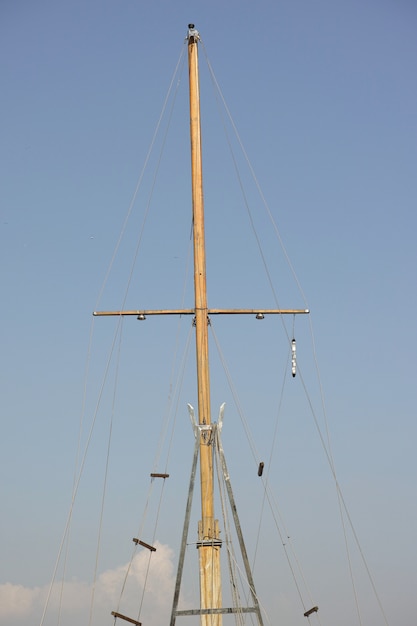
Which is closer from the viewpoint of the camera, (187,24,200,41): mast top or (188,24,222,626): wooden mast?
(188,24,222,626): wooden mast

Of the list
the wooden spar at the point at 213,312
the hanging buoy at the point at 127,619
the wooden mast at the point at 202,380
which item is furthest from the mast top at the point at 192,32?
the hanging buoy at the point at 127,619

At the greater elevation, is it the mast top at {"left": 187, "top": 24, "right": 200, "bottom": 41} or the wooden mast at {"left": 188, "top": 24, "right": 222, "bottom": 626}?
the mast top at {"left": 187, "top": 24, "right": 200, "bottom": 41}

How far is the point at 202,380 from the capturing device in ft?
91.7

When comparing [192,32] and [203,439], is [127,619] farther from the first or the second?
[192,32]

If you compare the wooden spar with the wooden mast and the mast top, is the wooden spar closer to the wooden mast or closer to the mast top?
the wooden mast

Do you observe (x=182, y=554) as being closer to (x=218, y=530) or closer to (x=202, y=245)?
(x=218, y=530)

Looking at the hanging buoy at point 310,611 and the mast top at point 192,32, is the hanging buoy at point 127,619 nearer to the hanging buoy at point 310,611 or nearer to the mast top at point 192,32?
the hanging buoy at point 310,611

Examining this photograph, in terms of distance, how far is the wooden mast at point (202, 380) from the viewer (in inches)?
1035

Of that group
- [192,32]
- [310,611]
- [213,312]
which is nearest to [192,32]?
[192,32]

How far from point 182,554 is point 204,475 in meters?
2.01

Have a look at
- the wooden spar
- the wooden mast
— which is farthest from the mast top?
the wooden spar

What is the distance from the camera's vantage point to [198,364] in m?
28.2

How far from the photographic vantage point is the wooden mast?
2629cm

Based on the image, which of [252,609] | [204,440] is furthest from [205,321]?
[252,609]
